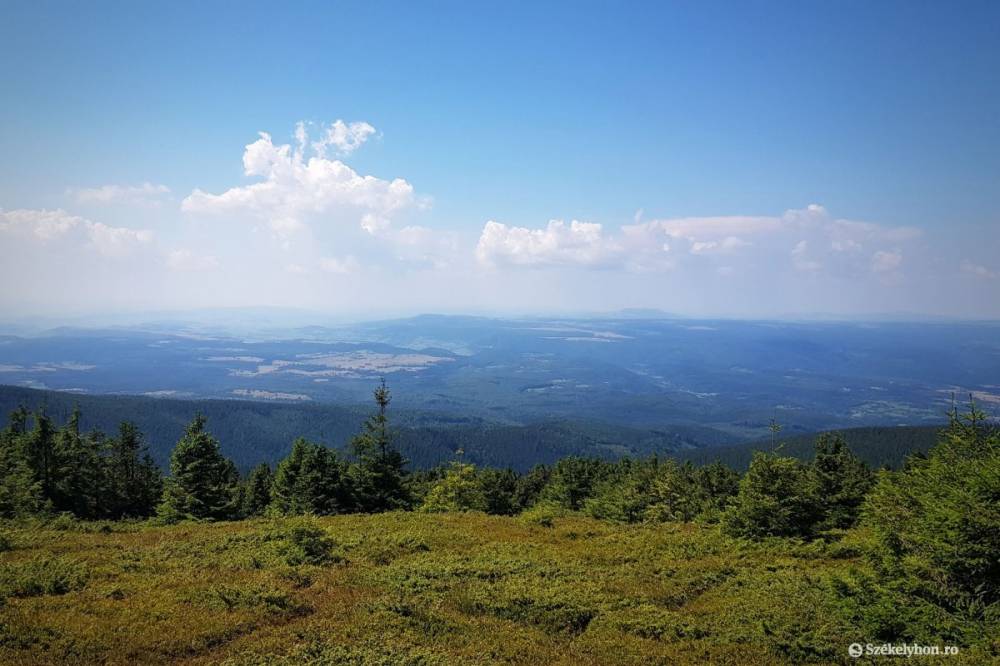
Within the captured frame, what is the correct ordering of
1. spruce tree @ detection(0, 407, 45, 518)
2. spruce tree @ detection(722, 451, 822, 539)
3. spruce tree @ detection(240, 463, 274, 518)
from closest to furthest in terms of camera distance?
spruce tree @ detection(722, 451, 822, 539), spruce tree @ detection(0, 407, 45, 518), spruce tree @ detection(240, 463, 274, 518)

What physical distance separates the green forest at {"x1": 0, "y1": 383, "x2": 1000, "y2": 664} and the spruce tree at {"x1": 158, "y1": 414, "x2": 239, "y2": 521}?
29.6 ft

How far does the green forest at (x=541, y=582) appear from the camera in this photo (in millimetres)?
12328

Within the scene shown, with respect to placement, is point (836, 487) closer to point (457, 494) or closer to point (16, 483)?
→ point (457, 494)

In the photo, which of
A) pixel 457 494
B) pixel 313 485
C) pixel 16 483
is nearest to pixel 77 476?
pixel 16 483

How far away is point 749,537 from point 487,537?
14.6 m

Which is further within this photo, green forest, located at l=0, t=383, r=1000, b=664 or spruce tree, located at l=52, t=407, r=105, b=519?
spruce tree, located at l=52, t=407, r=105, b=519

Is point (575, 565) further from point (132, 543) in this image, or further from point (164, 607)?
point (132, 543)

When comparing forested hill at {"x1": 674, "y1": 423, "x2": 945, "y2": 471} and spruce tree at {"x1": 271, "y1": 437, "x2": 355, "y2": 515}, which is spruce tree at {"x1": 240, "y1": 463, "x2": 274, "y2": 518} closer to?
spruce tree at {"x1": 271, "y1": 437, "x2": 355, "y2": 515}

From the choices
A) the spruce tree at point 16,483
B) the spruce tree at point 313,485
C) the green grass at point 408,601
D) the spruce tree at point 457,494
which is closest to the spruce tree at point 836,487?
the green grass at point 408,601

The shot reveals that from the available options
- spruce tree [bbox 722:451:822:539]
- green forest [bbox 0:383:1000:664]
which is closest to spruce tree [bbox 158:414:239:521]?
green forest [bbox 0:383:1000:664]

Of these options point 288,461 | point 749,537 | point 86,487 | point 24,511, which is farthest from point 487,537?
point 86,487

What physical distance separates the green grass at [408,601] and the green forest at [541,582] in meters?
0.08

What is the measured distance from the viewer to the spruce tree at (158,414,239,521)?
134ft

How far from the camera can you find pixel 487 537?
2759 cm
